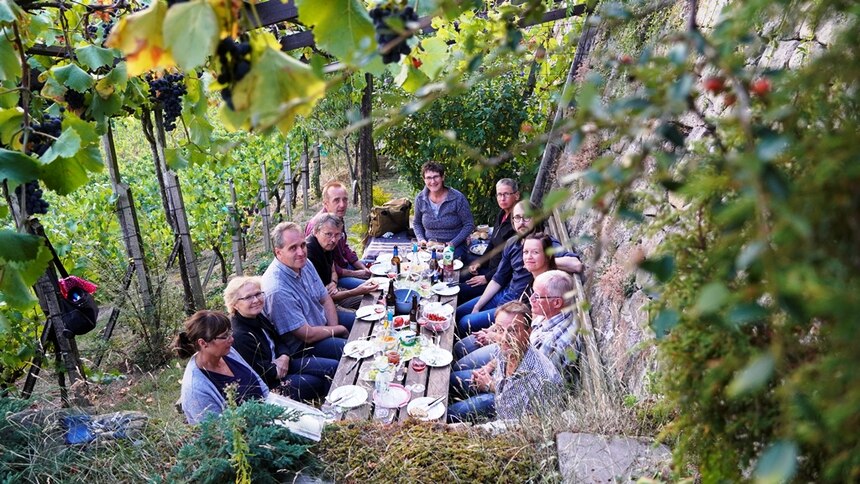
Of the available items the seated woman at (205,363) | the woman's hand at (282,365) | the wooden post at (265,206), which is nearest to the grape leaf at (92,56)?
the seated woman at (205,363)

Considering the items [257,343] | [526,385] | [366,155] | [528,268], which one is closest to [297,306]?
[257,343]

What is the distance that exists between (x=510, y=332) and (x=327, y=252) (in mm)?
1941

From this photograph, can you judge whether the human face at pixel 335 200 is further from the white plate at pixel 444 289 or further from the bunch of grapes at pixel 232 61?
the bunch of grapes at pixel 232 61

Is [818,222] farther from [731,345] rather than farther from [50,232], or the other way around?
[50,232]

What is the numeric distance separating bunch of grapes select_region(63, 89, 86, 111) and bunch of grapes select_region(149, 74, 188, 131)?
42.7 inches

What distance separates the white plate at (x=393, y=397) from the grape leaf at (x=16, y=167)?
1.87 metres

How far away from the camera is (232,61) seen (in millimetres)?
864

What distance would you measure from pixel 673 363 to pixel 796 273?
1.92ft

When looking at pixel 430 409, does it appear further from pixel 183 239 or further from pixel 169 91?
pixel 183 239

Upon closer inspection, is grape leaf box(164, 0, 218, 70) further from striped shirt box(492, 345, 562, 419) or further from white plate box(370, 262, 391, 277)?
white plate box(370, 262, 391, 277)

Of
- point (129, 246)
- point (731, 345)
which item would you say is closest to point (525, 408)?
point (731, 345)

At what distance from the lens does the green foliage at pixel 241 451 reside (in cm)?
198

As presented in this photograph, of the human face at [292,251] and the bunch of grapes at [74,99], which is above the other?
the bunch of grapes at [74,99]

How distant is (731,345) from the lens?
857mm
